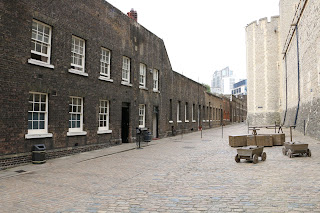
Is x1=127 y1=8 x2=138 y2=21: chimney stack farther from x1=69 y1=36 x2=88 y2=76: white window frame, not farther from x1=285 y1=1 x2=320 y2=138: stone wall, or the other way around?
x1=285 y1=1 x2=320 y2=138: stone wall

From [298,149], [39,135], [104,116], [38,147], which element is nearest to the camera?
[298,149]

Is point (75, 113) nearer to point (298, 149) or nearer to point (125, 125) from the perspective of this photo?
point (125, 125)

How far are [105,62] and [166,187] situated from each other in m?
11.0

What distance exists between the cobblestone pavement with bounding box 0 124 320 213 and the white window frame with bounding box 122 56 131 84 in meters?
8.77

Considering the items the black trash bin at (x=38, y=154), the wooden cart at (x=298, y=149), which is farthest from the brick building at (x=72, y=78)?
the wooden cart at (x=298, y=149)

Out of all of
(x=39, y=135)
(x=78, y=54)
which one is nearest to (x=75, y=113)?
(x=39, y=135)

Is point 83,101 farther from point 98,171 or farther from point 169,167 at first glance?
point 169,167

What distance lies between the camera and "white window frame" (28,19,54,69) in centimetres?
1096

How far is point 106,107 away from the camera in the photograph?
16047 millimetres

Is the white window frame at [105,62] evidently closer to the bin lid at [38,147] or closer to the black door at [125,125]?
A: the black door at [125,125]

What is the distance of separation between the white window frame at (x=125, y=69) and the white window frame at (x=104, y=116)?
246 cm

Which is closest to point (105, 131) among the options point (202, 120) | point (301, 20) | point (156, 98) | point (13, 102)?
point (13, 102)

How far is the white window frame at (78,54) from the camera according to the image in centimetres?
1337

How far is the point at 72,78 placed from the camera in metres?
13.0
